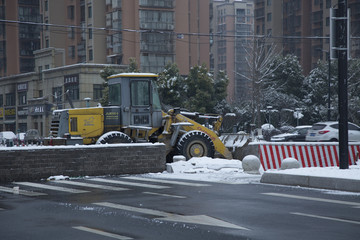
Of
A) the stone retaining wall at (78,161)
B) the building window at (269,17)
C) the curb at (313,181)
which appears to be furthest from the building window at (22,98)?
the curb at (313,181)

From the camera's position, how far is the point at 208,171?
1906cm

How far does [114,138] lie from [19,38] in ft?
223

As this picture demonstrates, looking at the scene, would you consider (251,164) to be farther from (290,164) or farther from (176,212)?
(176,212)

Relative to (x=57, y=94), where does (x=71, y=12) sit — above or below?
above

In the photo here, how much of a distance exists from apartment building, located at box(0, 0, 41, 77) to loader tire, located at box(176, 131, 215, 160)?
66.6 m

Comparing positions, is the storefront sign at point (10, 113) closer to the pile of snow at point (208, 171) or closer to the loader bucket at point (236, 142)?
the loader bucket at point (236, 142)

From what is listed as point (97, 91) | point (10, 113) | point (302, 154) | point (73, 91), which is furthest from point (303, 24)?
point (302, 154)

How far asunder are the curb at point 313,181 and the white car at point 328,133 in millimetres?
18540

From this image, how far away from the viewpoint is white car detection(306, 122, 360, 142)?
33562 mm

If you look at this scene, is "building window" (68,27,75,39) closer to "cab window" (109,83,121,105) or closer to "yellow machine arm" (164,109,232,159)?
"cab window" (109,83,121,105)

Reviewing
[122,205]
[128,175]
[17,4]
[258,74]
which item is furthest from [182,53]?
[122,205]

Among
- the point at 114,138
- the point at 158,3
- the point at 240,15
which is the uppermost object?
the point at 240,15

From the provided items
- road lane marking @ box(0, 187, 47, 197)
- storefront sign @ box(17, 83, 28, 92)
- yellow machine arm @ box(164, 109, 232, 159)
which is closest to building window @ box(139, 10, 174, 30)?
storefront sign @ box(17, 83, 28, 92)

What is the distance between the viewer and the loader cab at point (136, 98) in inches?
894
